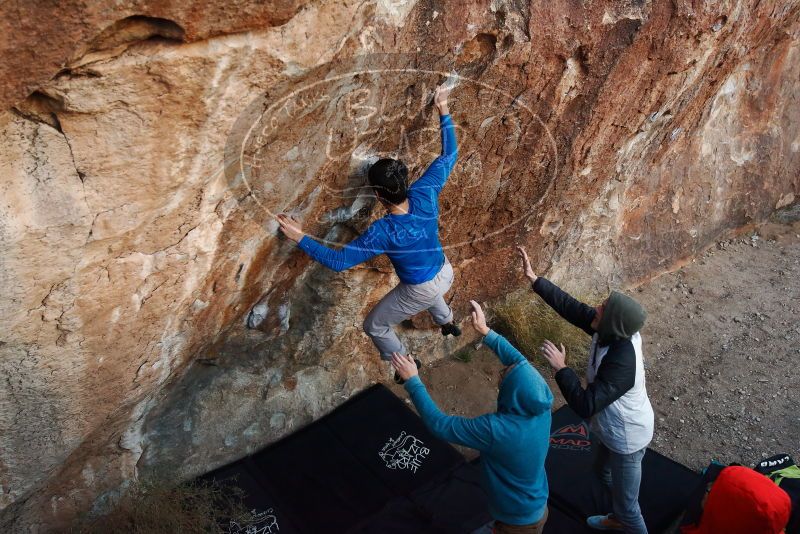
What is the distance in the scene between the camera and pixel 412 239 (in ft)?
9.55

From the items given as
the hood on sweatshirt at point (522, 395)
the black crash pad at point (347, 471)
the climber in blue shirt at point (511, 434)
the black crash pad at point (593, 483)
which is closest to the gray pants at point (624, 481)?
the black crash pad at point (593, 483)

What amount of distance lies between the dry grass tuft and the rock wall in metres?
0.10

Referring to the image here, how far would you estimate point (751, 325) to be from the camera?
5051 mm

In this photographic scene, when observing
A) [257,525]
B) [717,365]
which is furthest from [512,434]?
[717,365]

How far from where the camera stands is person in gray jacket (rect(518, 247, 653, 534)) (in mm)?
2463

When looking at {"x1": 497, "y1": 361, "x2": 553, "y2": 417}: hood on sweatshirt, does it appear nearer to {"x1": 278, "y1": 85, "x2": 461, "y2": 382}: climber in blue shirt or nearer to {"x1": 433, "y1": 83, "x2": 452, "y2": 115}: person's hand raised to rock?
{"x1": 278, "y1": 85, "x2": 461, "y2": 382}: climber in blue shirt

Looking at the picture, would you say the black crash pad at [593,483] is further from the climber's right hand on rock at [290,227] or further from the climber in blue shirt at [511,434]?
the climber's right hand on rock at [290,227]

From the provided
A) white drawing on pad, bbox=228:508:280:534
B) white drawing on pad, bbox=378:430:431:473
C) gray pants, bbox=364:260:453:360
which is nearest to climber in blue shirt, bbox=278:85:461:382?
gray pants, bbox=364:260:453:360

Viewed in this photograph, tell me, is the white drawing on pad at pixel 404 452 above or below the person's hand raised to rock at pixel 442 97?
below

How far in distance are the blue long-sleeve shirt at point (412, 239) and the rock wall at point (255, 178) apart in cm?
24

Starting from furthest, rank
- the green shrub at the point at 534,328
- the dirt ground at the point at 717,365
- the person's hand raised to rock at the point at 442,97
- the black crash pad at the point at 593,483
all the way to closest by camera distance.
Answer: the green shrub at the point at 534,328, the dirt ground at the point at 717,365, the black crash pad at the point at 593,483, the person's hand raised to rock at the point at 442,97

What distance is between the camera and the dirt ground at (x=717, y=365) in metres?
4.04

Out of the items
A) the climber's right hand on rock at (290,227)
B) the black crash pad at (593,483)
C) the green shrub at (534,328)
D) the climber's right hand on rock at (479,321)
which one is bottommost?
the black crash pad at (593,483)

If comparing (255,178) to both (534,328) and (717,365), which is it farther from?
(717,365)
